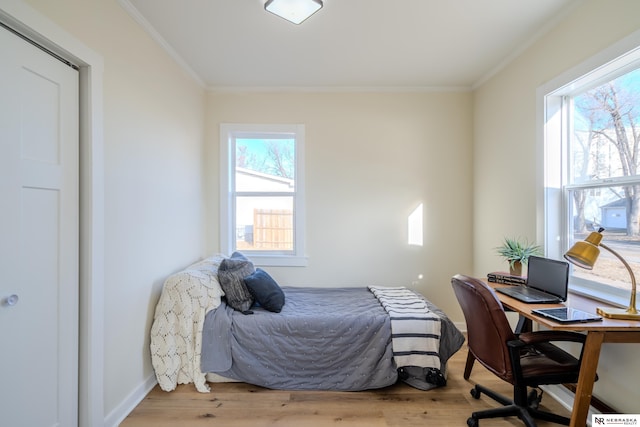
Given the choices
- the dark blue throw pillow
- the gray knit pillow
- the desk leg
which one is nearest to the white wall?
the gray knit pillow

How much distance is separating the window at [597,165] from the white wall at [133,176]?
3056mm

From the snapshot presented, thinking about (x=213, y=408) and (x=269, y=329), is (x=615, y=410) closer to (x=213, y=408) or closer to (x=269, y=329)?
(x=269, y=329)

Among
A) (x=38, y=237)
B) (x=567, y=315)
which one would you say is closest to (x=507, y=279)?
(x=567, y=315)

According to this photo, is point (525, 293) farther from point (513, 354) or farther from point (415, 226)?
point (415, 226)

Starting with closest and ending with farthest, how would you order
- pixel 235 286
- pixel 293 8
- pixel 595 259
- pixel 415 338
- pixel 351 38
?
pixel 595 259, pixel 293 8, pixel 415 338, pixel 351 38, pixel 235 286

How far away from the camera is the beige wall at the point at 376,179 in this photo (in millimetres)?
3346

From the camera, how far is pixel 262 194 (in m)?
3.46

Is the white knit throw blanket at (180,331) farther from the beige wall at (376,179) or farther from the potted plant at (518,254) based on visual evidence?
the potted plant at (518,254)

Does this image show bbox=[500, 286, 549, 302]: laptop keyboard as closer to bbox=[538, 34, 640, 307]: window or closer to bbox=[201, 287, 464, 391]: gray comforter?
bbox=[538, 34, 640, 307]: window

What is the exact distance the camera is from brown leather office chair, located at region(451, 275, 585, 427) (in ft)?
5.33

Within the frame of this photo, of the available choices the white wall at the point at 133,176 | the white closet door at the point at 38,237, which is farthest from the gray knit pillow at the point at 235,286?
the white closet door at the point at 38,237

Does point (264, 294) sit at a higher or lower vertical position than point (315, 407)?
higher

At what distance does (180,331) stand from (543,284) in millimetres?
2659

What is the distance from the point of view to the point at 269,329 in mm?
2320
